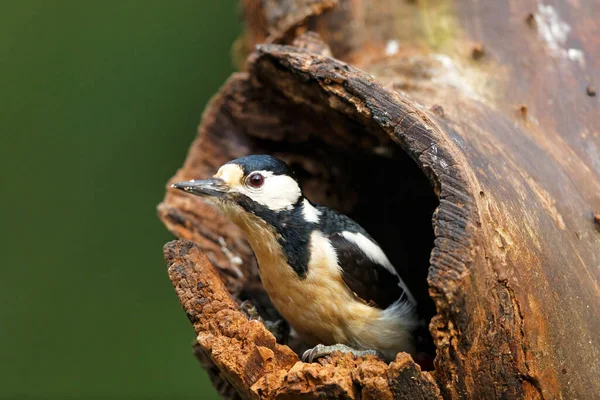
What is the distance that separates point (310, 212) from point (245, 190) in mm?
251

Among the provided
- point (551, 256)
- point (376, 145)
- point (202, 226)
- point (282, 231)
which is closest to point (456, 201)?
point (551, 256)

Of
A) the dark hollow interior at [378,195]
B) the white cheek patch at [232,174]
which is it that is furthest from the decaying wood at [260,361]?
the dark hollow interior at [378,195]

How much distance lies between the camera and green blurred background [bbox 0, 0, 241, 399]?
4.73 m

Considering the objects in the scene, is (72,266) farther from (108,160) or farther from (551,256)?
(551,256)

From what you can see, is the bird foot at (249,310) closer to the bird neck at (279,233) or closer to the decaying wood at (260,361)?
the bird neck at (279,233)

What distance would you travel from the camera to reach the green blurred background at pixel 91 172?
4734 mm

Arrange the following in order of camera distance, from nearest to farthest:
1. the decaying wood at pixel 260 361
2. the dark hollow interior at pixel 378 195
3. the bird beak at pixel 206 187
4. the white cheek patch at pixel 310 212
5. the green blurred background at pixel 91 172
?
the decaying wood at pixel 260 361 → the bird beak at pixel 206 187 → the white cheek patch at pixel 310 212 → the dark hollow interior at pixel 378 195 → the green blurred background at pixel 91 172

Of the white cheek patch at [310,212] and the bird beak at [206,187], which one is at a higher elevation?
the white cheek patch at [310,212]

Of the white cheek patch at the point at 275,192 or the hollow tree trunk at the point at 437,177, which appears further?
the white cheek patch at the point at 275,192

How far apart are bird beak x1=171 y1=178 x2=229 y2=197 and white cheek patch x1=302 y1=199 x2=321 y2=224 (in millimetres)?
283

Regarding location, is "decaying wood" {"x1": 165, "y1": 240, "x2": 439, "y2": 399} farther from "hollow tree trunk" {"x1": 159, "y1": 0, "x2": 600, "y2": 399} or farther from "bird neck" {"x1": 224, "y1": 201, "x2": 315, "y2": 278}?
"bird neck" {"x1": 224, "y1": 201, "x2": 315, "y2": 278}

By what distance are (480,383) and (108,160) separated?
3.67 metres

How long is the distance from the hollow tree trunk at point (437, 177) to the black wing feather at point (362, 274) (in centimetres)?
37

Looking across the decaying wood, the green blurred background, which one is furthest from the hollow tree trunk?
the green blurred background
